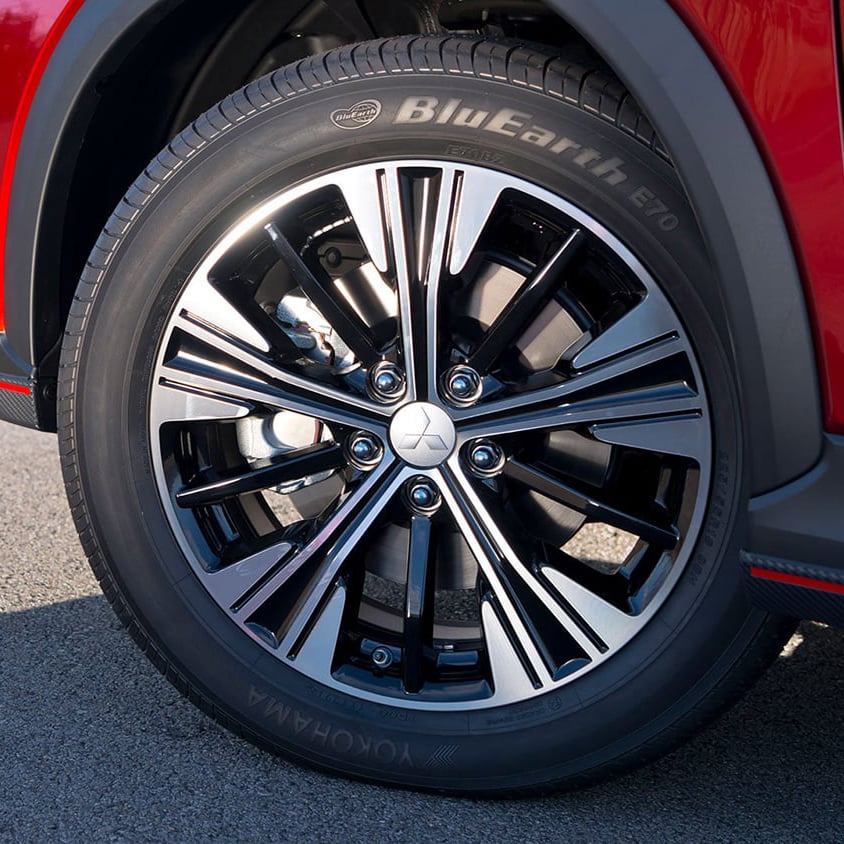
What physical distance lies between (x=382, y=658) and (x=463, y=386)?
Answer: 1.61 feet

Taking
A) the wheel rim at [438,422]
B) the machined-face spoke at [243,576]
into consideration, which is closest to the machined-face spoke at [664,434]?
the wheel rim at [438,422]

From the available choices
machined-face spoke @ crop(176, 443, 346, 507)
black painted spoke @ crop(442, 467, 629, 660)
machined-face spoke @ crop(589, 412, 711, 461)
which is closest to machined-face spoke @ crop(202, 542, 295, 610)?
machined-face spoke @ crop(176, 443, 346, 507)

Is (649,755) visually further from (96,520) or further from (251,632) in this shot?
(96,520)

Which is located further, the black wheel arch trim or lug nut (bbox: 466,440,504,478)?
lug nut (bbox: 466,440,504,478)

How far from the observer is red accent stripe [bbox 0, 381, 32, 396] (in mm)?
2069

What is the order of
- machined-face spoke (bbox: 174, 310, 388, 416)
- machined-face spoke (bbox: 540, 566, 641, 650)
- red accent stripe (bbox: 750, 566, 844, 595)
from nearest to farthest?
red accent stripe (bbox: 750, 566, 844, 595), machined-face spoke (bbox: 540, 566, 641, 650), machined-face spoke (bbox: 174, 310, 388, 416)

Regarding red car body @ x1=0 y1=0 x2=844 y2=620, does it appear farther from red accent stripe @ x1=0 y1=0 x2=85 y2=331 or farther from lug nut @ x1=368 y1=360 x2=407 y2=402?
red accent stripe @ x1=0 y1=0 x2=85 y2=331

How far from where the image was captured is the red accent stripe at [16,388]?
2.07 m

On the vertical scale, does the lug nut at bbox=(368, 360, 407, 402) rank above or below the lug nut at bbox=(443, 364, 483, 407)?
below

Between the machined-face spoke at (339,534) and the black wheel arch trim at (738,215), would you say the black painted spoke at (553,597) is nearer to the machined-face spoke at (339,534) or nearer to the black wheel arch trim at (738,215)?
the machined-face spoke at (339,534)

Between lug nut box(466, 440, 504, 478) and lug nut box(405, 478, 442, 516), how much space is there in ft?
0.26

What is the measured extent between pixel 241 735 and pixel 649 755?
2.20ft

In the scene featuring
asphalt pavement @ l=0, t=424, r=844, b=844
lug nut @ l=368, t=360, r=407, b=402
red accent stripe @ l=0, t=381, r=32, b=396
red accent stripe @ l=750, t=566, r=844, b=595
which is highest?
red accent stripe @ l=750, t=566, r=844, b=595

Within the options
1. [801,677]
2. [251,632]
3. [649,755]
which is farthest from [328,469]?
[801,677]
